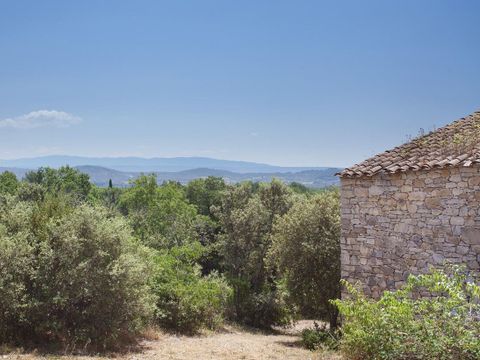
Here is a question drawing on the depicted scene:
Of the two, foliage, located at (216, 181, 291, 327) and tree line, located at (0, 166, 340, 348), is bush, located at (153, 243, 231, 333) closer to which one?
tree line, located at (0, 166, 340, 348)

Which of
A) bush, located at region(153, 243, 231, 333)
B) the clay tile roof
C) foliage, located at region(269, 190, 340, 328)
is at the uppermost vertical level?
the clay tile roof

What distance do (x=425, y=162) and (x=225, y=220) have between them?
78.6 ft

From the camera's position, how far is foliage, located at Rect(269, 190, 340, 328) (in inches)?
796

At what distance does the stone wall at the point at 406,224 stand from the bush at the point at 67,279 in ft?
22.9

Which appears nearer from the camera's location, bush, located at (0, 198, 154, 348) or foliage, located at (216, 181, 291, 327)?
bush, located at (0, 198, 154, 348)

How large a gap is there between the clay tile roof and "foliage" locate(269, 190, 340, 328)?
22.3ft

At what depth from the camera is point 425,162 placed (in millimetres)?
12062

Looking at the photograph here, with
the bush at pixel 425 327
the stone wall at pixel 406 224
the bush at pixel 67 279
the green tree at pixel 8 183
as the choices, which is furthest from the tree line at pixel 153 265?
the green tree at pixel 8 183

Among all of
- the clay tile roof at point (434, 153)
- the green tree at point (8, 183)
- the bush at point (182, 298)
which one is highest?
the clay tile roof at point (434, 153)

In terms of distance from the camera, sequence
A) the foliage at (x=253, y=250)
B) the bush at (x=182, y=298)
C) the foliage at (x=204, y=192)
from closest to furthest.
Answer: the bush at (x=182, y=298)
the foliage at (x=253, y=250)
the foliage at (x=204, y=192)

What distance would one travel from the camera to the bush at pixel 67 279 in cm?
1310

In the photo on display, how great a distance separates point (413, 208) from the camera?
12.4 metres

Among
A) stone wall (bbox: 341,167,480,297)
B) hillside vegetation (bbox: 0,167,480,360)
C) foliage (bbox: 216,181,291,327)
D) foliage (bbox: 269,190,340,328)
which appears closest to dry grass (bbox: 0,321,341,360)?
hillside vegetation (bbox: 0,167,480,360)

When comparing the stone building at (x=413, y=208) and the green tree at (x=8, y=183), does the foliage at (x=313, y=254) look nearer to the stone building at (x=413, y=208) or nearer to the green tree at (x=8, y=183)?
the stone building at (x=413, y=208)
